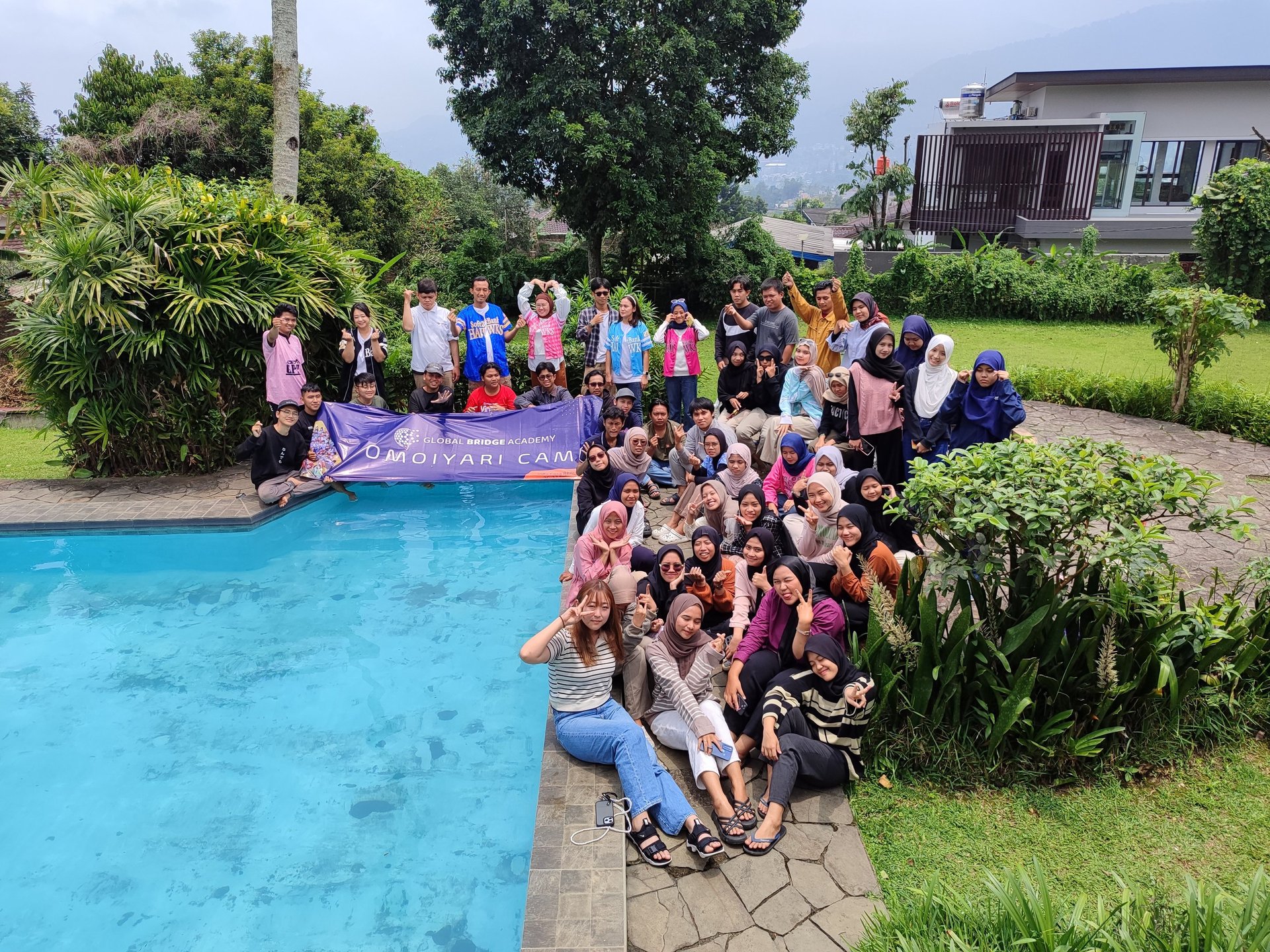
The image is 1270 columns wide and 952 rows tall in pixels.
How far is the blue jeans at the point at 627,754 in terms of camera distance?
14.6 ft

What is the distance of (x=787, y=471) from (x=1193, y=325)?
6.05m

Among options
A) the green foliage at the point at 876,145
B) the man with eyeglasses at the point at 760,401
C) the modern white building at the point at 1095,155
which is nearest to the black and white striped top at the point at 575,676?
the man with eyeglasses at the point at 760,401

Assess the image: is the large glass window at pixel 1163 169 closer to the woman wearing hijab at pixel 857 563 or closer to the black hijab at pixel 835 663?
the woman wearing hijab at pixel 857 563

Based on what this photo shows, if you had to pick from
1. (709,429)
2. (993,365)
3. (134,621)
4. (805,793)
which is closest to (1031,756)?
(805,793)

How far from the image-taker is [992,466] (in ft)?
15.5

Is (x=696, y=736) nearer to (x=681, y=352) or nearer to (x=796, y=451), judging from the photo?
(x=796, y=451)

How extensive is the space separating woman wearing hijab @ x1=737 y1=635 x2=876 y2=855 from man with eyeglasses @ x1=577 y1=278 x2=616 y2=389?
5.71 meters

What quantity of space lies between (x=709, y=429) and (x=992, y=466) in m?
3.68

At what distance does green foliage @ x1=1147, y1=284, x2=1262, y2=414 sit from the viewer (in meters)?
9.95

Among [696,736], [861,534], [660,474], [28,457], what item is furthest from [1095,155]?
[28,457]

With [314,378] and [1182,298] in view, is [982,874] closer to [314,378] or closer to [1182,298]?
[1182,298]

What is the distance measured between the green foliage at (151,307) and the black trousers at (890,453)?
22.3ft

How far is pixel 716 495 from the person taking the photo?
6.61 metres

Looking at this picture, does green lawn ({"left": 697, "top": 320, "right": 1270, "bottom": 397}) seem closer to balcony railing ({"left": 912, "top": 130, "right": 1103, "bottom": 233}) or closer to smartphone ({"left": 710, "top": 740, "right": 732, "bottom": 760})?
smartphone ({"left": 710, "top": 740, "right": 732, "bottom": 760})
